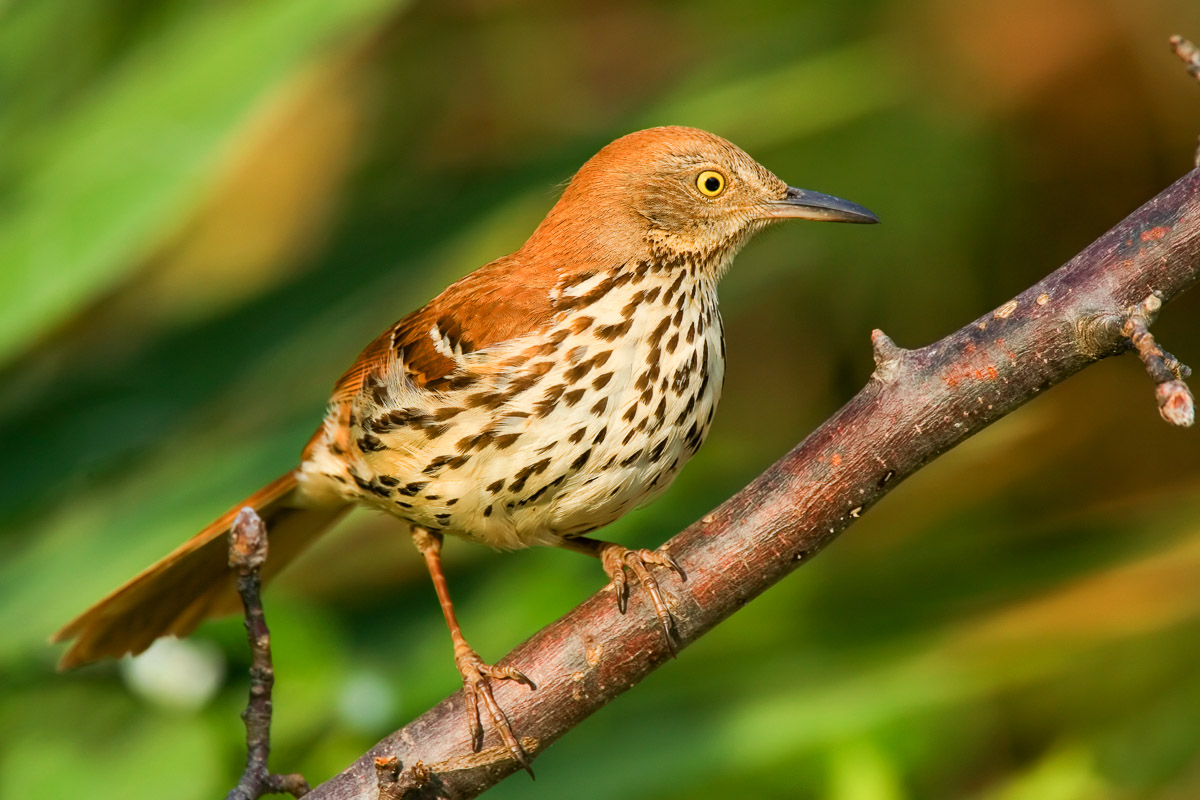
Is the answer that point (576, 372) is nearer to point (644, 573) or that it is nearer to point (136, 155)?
point (644, 573)

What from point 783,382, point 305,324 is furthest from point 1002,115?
point 305,324

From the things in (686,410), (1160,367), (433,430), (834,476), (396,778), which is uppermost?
(433,430)

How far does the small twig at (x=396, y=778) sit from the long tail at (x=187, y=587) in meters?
1.30

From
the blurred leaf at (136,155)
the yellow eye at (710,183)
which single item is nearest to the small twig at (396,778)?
the yellow eye at (710,183)

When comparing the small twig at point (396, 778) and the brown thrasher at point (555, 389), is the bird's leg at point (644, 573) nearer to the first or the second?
the brown thrasher at point (555, 389)

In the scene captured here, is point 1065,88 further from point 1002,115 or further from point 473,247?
point 473,247

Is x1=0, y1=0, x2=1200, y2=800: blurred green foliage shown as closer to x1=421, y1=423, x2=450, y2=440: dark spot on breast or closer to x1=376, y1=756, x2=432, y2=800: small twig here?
x1=421, y1=423, x2=450, y2=440: dark spot on breast

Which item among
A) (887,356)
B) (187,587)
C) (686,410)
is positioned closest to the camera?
(887,356)

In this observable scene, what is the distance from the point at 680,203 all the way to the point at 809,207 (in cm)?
31

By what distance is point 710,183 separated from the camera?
3.38 meters

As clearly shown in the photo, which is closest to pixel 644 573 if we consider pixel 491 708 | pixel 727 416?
pixel 491 708

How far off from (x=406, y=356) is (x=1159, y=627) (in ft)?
8.14

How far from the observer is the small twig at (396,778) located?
94.0 inches

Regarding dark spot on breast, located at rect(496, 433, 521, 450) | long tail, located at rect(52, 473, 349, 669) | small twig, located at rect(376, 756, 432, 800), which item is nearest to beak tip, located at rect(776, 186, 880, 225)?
dark spot on breast, located at rect(496, 433, 521, 450)
